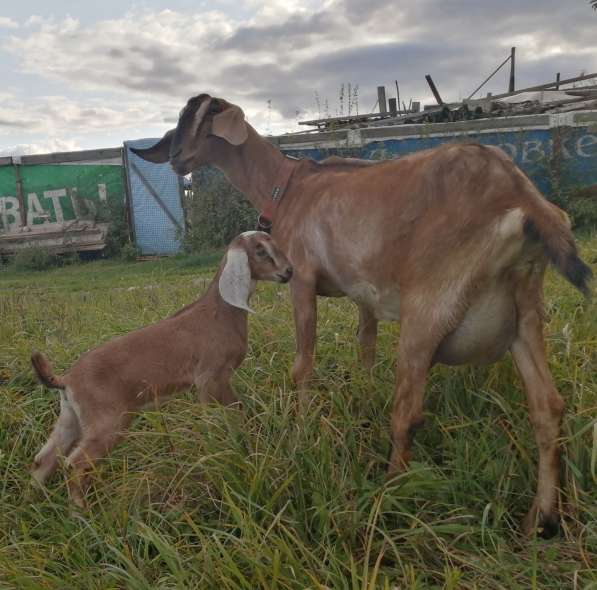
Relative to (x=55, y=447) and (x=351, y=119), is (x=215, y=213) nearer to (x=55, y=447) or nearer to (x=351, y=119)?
(x=351, y=119)

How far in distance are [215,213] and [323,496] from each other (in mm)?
9749

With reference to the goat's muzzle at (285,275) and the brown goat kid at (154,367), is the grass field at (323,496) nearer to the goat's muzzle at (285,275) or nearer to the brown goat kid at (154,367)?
the brown goat kid at (154,367)

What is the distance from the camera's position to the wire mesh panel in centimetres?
1301

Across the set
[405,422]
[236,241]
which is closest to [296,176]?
[236,241]

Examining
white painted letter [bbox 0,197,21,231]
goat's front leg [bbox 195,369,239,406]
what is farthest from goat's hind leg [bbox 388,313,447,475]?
white painted letter [bbox 0,197,21,231]

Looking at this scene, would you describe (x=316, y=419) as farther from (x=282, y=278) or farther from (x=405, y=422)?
(x=282, y=278)

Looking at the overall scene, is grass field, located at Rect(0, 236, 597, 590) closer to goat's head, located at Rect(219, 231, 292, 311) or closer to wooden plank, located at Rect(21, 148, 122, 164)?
goat's head, located at Rect(219, 231, 292, 311)

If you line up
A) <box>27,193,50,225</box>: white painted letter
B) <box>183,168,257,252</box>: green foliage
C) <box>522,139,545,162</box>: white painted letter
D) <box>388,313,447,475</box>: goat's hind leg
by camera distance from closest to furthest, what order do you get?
<box>388,313,447,475</box>: goat's hind leg < <box>522,139,545,162</box>: white painted letter < <box>183,168,257,252</box>: green foliage < <box>27,193,50,225</box>: white painted letter

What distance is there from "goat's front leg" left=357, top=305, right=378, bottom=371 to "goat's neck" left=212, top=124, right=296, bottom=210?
Answer: 0.93 meters

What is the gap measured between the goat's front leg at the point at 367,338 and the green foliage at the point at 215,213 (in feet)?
26.9

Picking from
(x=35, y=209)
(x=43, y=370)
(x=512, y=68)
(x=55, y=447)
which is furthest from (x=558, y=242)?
(x=512, y=68)

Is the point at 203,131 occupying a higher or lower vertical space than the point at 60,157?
lower

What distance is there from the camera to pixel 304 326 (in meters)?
3.19

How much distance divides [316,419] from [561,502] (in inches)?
42.5
